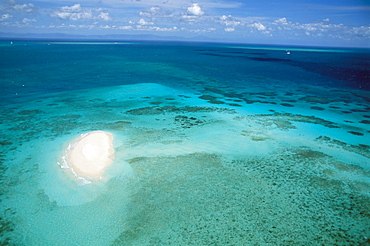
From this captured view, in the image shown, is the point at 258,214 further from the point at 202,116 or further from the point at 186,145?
the point at 202,116

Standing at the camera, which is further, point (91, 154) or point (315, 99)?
point (315, 99)

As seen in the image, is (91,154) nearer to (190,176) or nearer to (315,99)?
(190,176)

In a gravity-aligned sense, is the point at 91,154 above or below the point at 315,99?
below

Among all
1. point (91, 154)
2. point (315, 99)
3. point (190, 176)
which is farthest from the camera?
point (315, 99)

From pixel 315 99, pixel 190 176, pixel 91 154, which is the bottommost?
pixel 190 176

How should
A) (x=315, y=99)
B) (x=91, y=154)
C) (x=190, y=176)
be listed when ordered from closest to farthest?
(x=190, y=176)
(x=91, y=154)
(x=315, y=99)

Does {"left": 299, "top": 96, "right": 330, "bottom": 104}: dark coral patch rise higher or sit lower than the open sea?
higher

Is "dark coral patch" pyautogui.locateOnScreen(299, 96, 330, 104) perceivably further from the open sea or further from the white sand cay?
the white sand cay

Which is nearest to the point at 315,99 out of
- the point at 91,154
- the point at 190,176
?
the point at 190,176

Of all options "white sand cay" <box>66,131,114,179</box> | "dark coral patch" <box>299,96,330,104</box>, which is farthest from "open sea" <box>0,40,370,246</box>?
"dark coral patch" <box>299,96,330,104</box>
